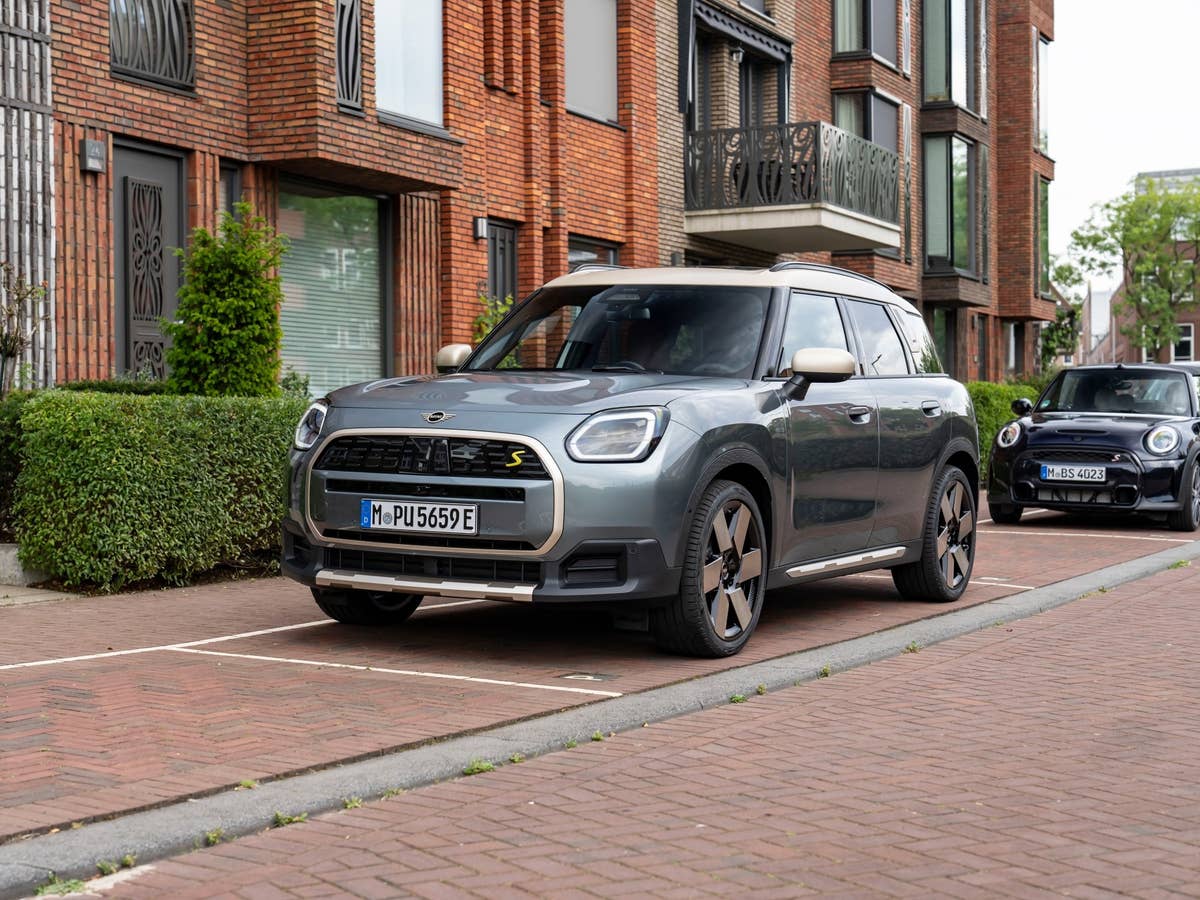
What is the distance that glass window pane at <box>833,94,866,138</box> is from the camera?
30266mm

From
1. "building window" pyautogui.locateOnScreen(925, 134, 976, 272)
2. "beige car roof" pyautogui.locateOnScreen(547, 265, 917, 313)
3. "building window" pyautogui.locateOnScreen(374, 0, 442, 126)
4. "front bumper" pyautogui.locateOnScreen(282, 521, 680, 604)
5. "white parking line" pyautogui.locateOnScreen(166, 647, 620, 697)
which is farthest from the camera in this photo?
"building window" pyautogui.locateOnScreen(925, 134, 976, 272)

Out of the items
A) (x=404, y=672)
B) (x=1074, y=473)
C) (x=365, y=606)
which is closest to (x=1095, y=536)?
(x=1074, y=473)

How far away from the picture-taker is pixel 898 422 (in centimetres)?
947

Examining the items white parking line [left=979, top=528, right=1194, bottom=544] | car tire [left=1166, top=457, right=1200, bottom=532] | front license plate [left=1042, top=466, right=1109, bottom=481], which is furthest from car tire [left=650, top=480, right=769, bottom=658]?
car tire [left=1166, top=457, right=1200, bottom=532]

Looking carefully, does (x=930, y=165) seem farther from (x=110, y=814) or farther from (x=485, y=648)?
(x=110, y=814)

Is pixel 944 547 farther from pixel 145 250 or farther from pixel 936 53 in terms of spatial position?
pixel 936 53

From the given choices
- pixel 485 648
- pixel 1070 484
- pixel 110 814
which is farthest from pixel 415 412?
pixel 1070 484

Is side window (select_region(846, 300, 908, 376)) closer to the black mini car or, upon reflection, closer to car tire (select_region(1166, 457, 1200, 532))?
the black mini car

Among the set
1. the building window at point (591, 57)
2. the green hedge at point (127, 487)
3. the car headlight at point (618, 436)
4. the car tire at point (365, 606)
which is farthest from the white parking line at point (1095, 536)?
the car headlight at point (618, 436)

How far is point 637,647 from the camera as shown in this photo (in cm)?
805

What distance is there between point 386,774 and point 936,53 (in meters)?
31.8

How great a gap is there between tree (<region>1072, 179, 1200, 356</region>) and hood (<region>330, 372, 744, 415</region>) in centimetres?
6531

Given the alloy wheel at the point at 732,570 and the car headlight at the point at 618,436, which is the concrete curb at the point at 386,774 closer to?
Answer: the alloy wheel at the point at 732,570

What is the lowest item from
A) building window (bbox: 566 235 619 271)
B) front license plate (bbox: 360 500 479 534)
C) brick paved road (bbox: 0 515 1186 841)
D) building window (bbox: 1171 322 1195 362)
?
brick paved road (bbox: 0 515 1186 841)
